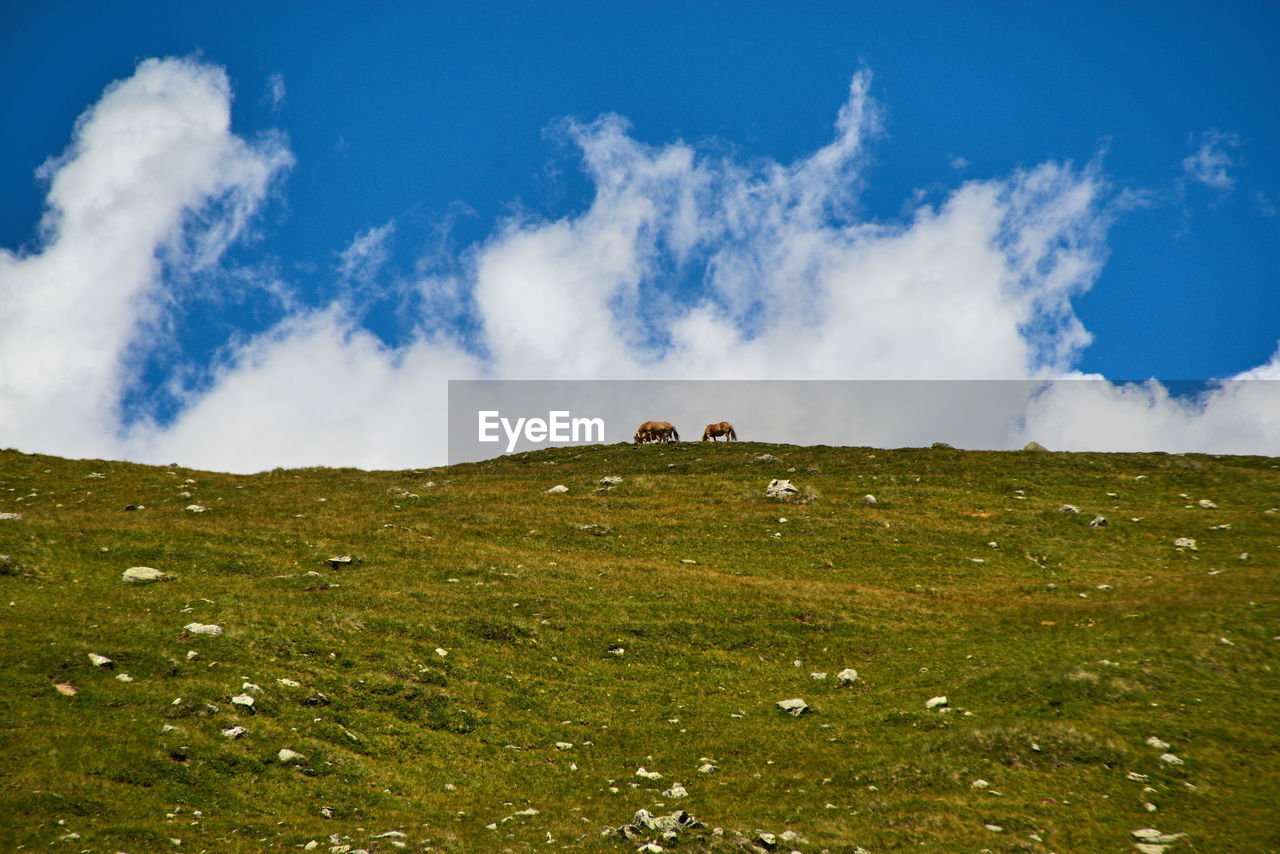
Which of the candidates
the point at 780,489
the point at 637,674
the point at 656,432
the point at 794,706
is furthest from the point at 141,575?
the point at 656,432

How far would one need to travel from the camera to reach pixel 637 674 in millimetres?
27359

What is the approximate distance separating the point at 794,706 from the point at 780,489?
88.1 feet

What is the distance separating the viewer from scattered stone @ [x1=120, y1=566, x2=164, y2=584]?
28609 millimetres

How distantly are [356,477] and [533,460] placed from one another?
624 inches

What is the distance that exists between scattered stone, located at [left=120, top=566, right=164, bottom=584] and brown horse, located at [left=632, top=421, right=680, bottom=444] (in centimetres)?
4988

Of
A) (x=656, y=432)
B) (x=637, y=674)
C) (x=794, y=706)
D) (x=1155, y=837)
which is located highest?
(x=656, y=432)

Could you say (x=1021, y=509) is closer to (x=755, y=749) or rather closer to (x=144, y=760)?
(x=755, y=749)

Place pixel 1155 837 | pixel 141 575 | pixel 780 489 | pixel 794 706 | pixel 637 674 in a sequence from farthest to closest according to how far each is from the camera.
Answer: pixel 780 489, pixel 141 575, pixel 637 674, pixel 794 706, pixel 1155 837

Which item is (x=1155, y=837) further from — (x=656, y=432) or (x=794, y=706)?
(x=656, y=432)

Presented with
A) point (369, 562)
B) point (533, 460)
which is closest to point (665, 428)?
point (533, 460)

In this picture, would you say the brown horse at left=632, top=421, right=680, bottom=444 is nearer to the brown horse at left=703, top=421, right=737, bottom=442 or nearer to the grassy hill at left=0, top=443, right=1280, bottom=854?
the brown horse at left=703, top=421, right=737, bottom=442

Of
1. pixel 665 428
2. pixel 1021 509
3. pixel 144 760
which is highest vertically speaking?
pixel 665 428

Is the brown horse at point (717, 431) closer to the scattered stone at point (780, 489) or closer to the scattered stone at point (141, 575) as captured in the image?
the scattered stone at point (780, 489)

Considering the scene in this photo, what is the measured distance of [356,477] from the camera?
200 ft
